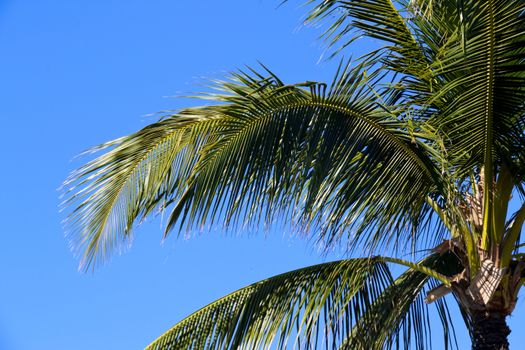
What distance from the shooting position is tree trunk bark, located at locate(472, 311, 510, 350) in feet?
18.9

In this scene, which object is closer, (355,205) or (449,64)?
(449,64)

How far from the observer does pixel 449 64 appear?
5.41 m

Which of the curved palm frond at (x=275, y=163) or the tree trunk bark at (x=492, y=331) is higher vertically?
the curved palm frond at (x=275, y=163)

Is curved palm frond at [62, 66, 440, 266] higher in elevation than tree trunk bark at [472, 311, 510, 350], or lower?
higher

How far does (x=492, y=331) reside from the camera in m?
5.77

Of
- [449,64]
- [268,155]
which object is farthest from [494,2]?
[268,155]

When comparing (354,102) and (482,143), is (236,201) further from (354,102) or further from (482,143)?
(482,143)

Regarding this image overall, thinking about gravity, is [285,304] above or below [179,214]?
below

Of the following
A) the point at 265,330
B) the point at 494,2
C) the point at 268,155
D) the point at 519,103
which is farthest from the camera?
the point at 265,330

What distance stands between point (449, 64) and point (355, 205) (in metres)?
1.33

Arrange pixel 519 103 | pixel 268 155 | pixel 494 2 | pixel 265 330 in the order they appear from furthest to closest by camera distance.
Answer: pixel 265 330 < pixel 268 155 < pixel 519 103 < pixel 494 2

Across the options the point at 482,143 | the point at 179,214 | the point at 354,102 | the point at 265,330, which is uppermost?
the point at 354,102

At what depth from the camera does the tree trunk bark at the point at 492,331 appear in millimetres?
5762

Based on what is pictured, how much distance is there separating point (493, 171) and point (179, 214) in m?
2.33
